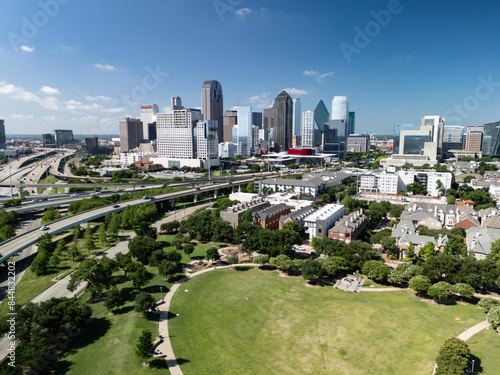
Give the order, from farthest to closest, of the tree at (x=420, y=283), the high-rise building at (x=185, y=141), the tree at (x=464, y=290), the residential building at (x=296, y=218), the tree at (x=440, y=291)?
the high-rise building at (x=185, y=141), the residential building at (x=296, y=218), the tree at (x=420, y=283), the tree at (x=464, y=290), the tree at (x=440, y=291)

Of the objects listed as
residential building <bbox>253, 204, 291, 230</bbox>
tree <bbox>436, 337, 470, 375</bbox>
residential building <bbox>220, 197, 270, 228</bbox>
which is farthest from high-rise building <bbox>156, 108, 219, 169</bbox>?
tree <bbox>436, 337, 470, 375</bbox>

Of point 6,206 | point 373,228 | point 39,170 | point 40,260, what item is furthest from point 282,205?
point 39,170

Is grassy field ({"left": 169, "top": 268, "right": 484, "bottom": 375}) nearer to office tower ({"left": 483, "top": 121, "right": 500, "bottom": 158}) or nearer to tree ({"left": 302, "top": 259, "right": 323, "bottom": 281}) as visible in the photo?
tree ({"left": 302, "top": 259, "right": 323, "bottom": 281})

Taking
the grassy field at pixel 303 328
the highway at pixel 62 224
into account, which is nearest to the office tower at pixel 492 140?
the highway at pixel 62 224

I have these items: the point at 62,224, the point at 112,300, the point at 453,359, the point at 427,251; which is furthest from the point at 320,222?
the point at 62,224

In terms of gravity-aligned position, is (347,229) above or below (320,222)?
below

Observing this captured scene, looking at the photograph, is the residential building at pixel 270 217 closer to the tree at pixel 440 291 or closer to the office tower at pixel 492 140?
the tree at pixel 440 291

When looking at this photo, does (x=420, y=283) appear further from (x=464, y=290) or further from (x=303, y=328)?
(x=303, y=328)
